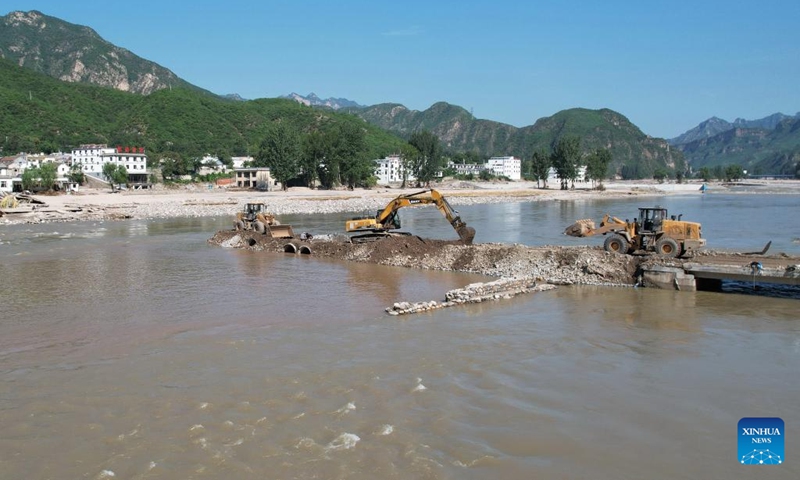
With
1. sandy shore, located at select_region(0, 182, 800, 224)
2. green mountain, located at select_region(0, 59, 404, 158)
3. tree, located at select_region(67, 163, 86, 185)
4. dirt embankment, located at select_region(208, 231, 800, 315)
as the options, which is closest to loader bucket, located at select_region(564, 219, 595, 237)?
dirt embankment, located at select_region(208, 231, 800, 315)

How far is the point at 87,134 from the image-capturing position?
129750 millimetres

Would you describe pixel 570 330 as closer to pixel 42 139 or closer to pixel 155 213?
pixel 155 213

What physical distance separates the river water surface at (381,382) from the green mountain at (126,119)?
107523 mm

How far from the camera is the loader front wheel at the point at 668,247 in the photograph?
74.4 feet

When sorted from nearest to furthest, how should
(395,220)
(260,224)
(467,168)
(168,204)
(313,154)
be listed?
(395,220), (260,224), (168,204), (313,154), (467,168)

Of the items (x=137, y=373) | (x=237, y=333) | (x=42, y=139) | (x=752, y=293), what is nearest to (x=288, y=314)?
(x=237, y=333)

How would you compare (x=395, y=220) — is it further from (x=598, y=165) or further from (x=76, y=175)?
(x=598, y=165)

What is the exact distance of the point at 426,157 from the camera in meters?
123

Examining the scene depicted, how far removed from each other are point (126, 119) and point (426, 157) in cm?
7446

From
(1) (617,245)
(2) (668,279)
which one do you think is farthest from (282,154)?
(2) (668,279)

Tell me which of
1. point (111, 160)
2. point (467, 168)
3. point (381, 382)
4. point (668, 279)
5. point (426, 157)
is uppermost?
point (467, 168)

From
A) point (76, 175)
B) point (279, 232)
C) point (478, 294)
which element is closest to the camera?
point (478, 294)

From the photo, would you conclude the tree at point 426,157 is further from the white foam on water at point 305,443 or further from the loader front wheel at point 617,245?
the white foam on water at point 305,443

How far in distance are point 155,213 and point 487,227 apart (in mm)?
33222
